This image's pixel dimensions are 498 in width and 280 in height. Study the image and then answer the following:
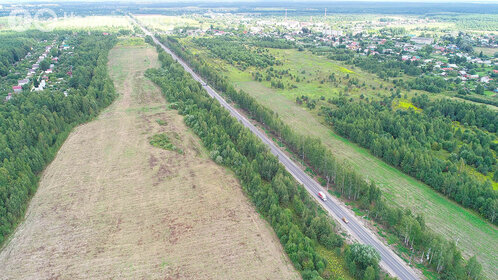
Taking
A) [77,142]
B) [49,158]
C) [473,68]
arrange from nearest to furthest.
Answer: [49,158] → [77,142] → [473,68]

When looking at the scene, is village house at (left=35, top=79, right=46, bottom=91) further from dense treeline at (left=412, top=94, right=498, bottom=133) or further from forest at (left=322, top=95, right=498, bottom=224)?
dense treeline at (left=412, top=94, right=498, bottom=133)

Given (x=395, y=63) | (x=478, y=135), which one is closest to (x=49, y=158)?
(x=478, y=135)

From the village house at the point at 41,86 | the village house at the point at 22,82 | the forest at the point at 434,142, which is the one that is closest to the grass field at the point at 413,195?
the forest at the point at 434,142

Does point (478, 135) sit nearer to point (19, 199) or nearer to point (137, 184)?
point (137, 184)

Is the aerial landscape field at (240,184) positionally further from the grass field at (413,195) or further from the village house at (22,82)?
the village house at (22,82)

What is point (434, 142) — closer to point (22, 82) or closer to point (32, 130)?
point (32, 130)

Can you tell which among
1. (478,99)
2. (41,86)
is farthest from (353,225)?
(41,86)
